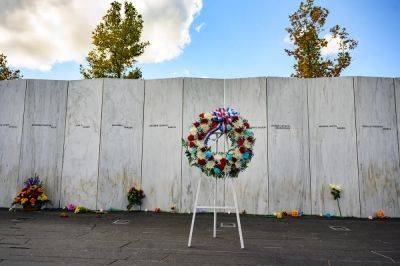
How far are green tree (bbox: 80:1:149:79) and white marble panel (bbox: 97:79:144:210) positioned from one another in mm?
8116

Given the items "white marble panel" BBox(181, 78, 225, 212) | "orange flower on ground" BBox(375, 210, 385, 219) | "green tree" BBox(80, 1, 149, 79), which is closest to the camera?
"orange flower on ground" BBox(375, 210, 385, 219)

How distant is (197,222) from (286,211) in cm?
279

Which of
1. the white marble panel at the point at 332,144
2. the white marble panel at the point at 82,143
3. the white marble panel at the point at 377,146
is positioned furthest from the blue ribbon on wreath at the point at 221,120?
the white marble panel at the point at 377,146

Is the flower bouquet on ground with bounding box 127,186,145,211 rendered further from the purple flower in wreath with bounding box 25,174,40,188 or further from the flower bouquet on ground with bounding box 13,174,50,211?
the purple flower in wreath with bounding box 25,174,40,188

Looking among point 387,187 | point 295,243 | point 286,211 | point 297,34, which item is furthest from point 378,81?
point 297,34

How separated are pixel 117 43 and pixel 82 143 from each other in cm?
932

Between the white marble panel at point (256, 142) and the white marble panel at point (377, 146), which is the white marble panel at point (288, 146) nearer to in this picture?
the white marble panel at point (256, 142)

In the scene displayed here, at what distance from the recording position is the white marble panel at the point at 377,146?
27.5ft

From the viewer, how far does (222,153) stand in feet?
17.3

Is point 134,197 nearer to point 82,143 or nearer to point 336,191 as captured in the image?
point 82,143

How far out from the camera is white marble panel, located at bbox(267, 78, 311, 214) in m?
8.55

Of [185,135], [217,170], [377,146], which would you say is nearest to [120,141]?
[185,135]

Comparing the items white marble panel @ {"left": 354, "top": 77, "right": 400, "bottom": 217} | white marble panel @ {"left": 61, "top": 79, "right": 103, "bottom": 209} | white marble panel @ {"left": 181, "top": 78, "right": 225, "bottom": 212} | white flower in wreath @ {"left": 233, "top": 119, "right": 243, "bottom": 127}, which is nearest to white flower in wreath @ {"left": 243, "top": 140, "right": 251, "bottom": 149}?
white flower in wreath @ {"left": 233, "top": 119, "right": 243, "bottom": 127}

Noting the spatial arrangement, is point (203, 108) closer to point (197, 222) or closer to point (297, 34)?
point (197, 222)
